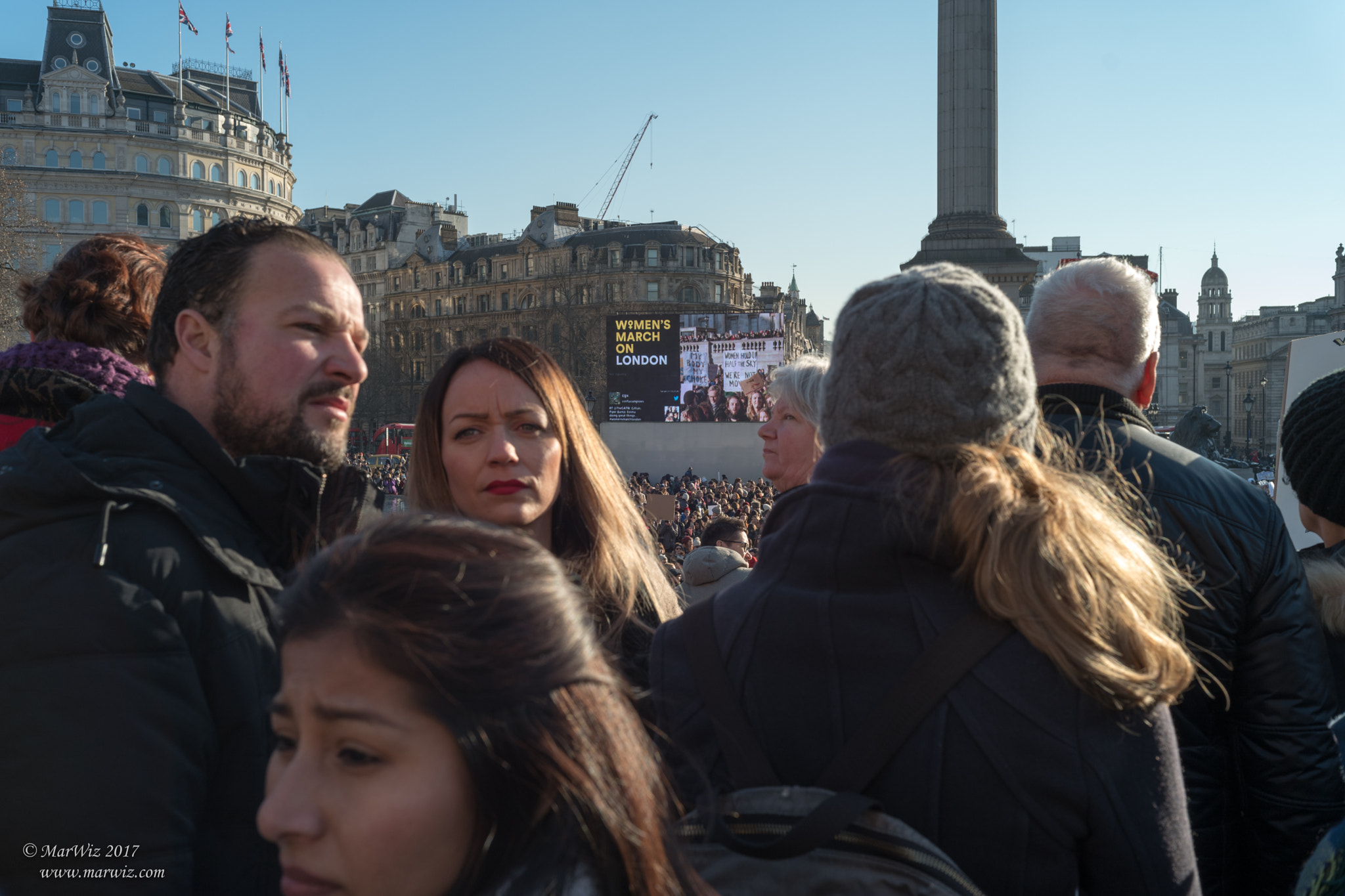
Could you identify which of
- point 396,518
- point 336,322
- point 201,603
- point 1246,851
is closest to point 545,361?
point 336,322

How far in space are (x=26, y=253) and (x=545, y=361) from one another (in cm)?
2893

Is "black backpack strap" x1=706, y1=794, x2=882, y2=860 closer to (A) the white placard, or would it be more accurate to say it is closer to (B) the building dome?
(A) the white placard

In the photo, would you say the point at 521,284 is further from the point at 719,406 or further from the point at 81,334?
the point at 81,334

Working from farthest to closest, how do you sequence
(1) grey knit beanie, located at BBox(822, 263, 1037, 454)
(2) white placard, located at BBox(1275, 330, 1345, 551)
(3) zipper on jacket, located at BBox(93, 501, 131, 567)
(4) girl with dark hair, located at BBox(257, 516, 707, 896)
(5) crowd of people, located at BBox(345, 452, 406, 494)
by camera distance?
(5) crowd of people, located at BBox(345, 452, 406, 494) < (2) white placard, located at BBox(1275, 330, 1345, 551) < (3) zipper on jacket, located at BBox(93, 501, 131, 567) < (1) grey knit beanie, located at BBox(822, 263, 1037, 454) < (4) girl with dark hair, located at BBox(257, 516, 707, 896)

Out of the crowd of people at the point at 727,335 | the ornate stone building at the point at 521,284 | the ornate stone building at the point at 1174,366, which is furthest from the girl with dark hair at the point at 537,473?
the ornate stone building at the point at 1174,366

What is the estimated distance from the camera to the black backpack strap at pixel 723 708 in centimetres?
150

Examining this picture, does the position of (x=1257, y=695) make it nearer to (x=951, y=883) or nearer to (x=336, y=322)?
(x=951, y=883)

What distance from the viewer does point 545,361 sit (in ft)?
9.88

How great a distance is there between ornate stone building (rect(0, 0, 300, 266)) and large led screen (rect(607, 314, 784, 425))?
36170 millimetres

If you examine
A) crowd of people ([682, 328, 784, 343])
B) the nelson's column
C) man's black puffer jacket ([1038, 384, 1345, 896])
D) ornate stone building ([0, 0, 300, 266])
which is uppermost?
ornate stone building ([0, 0, 300, 266])

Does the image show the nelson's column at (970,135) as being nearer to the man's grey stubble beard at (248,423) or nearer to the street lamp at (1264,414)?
the man's grey stubble beard at (248,423)

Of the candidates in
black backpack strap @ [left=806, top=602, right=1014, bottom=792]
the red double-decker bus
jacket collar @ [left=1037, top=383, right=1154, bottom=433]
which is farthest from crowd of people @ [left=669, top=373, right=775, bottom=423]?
black backpack strap @ [left=806, top=602, right=1014, bottom=792]

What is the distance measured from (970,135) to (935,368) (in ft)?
102

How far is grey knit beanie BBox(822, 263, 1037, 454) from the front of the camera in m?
1.59
